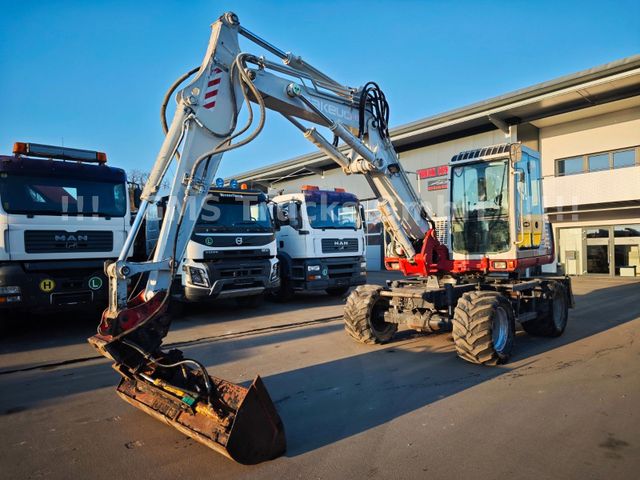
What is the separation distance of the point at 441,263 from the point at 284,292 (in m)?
5.79

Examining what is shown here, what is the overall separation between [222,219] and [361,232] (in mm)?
4406

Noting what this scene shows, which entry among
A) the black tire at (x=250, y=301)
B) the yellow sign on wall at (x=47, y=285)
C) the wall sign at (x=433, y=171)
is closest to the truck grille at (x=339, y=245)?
the black tire at (x=250, y=301)

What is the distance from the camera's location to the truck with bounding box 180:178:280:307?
9.27 m

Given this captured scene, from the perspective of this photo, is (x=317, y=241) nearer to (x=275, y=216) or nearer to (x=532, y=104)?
(x=275, y=216)

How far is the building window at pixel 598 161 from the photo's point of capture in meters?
17.4

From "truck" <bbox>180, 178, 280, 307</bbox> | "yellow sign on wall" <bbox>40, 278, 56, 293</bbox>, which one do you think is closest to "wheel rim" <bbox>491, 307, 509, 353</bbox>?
"truck" <bbox>180, 178, 280, 307</bbox>

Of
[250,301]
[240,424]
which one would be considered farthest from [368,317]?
[250,301]

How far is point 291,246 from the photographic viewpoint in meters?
11.9

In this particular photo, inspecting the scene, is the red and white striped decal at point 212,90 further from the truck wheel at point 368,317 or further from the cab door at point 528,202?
the cab door at point 528,202

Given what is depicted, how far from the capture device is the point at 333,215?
40.2 feet

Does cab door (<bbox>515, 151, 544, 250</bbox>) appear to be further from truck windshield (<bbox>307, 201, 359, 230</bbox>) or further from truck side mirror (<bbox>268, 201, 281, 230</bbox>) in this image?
truck side mirror (<bbox>268, 201, 281, 230</bbox>)

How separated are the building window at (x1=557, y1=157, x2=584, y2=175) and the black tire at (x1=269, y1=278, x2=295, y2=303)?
1429 centimetres

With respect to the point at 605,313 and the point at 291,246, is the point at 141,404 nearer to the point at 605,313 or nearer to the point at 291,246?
the point at 291,246

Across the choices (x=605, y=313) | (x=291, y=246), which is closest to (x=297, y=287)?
(x=291, y=246)
